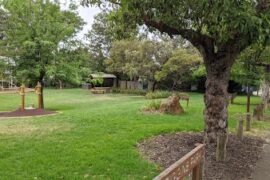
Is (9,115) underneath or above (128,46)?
underneath

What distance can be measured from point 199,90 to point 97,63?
1311 centimetres

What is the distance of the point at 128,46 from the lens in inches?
1344

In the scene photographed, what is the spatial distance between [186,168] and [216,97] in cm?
404

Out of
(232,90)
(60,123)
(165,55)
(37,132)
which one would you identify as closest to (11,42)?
(60,123)

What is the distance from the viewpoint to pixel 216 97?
7.74 metres

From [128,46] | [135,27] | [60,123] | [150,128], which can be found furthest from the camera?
[128,46]

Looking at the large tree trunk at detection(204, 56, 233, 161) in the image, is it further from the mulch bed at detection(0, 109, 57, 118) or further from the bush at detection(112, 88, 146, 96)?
the bush at detection(112, 88, 146, 96)

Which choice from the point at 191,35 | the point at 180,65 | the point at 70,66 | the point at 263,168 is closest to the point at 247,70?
the point at 70,66

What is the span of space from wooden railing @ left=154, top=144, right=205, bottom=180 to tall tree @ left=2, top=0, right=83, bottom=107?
15.4m

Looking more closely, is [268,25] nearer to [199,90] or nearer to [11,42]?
[11,42]

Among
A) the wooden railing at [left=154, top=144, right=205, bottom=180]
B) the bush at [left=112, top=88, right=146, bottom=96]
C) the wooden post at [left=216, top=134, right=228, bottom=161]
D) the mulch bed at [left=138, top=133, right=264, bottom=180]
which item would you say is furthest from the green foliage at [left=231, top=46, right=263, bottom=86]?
the bush at [left=112, top=88, right=146, bottom=96]

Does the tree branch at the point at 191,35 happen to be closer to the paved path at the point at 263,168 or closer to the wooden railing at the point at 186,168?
the paved path at the point at 263,168

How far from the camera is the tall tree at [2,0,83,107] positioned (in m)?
19.2

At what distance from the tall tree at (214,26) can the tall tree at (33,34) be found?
12411 mm
